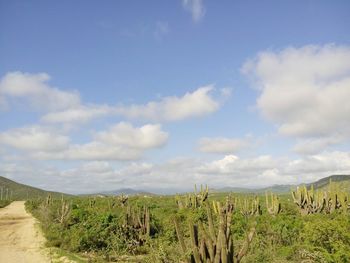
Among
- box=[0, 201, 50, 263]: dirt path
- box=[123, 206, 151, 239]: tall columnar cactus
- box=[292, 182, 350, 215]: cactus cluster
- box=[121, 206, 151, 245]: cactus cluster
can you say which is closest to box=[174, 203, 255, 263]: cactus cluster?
box=[0, 201, 50, 263]: dirt path

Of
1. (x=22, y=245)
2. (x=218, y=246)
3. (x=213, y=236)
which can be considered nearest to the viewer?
(x=218, y=246)

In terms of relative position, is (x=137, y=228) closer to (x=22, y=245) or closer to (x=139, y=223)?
(x=139, y=223)

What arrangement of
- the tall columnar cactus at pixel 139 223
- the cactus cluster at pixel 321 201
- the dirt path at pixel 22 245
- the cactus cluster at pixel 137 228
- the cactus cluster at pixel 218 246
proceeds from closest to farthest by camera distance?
the cactus cluster at pixel 218 246
the dirt path at pixel 22 245
the cactus cluster at pixel 137 228
the tall columnar cactus at pixel 139 223
the cactus cluster at pixel 321 201

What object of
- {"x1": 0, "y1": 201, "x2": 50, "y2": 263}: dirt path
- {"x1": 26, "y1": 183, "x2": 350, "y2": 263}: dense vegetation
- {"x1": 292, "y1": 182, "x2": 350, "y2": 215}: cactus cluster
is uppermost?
{"x1": 292, "y1": 182, "x2": 350, "y2": 215}: cactus cluster

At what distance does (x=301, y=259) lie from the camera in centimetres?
1141

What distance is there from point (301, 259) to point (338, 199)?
18.7 metres

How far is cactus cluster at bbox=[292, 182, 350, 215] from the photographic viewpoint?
2734cm

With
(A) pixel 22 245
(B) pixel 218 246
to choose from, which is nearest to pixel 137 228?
(A) pixel 22 245

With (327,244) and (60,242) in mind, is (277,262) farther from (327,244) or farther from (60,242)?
(60,242)

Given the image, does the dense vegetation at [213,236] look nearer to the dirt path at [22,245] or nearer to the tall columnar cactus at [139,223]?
the tall columnar cactus at [139,223]

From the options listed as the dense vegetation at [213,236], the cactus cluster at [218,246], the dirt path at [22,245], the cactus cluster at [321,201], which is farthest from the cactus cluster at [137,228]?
the cactus cluster at [321,201]

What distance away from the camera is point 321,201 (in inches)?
1077

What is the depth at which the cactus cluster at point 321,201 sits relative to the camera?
1077 inches

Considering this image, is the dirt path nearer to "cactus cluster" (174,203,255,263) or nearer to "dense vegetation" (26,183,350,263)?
"dense vegetation" (26,183,350,263)
